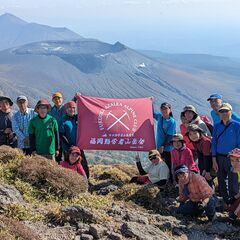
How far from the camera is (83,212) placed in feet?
33.6

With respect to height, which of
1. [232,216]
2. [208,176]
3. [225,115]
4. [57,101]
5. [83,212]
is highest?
[225,115]

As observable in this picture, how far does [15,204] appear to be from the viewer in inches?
399

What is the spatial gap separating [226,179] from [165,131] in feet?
9.41

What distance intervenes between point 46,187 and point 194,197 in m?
3.93

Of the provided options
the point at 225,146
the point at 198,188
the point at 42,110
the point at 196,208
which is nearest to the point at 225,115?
the point at 225,146

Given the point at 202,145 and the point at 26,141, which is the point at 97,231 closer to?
the point at 202,145

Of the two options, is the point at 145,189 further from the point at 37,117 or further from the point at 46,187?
the point at 37,117

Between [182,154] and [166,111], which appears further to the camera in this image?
[166,111]

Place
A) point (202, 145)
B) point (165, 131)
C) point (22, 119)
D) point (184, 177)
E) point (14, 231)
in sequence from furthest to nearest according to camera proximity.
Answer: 1. point (165, 131)
2. point (22, 119)
3. point (202, 145)
4. point (184, 177)
5. point (14, 231)

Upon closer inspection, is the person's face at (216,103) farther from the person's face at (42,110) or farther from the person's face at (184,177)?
the person's face at (42,110)

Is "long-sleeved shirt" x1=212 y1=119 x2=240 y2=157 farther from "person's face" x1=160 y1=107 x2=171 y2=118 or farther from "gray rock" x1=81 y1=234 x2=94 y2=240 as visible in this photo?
"gray rock" x1=81 y1=234 x2=94 y2=240

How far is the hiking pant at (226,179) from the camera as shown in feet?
40.1

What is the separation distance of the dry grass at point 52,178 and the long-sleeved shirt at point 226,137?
12.5 feet

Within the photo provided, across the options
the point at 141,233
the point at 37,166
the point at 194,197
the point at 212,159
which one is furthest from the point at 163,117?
the point at 141,233
